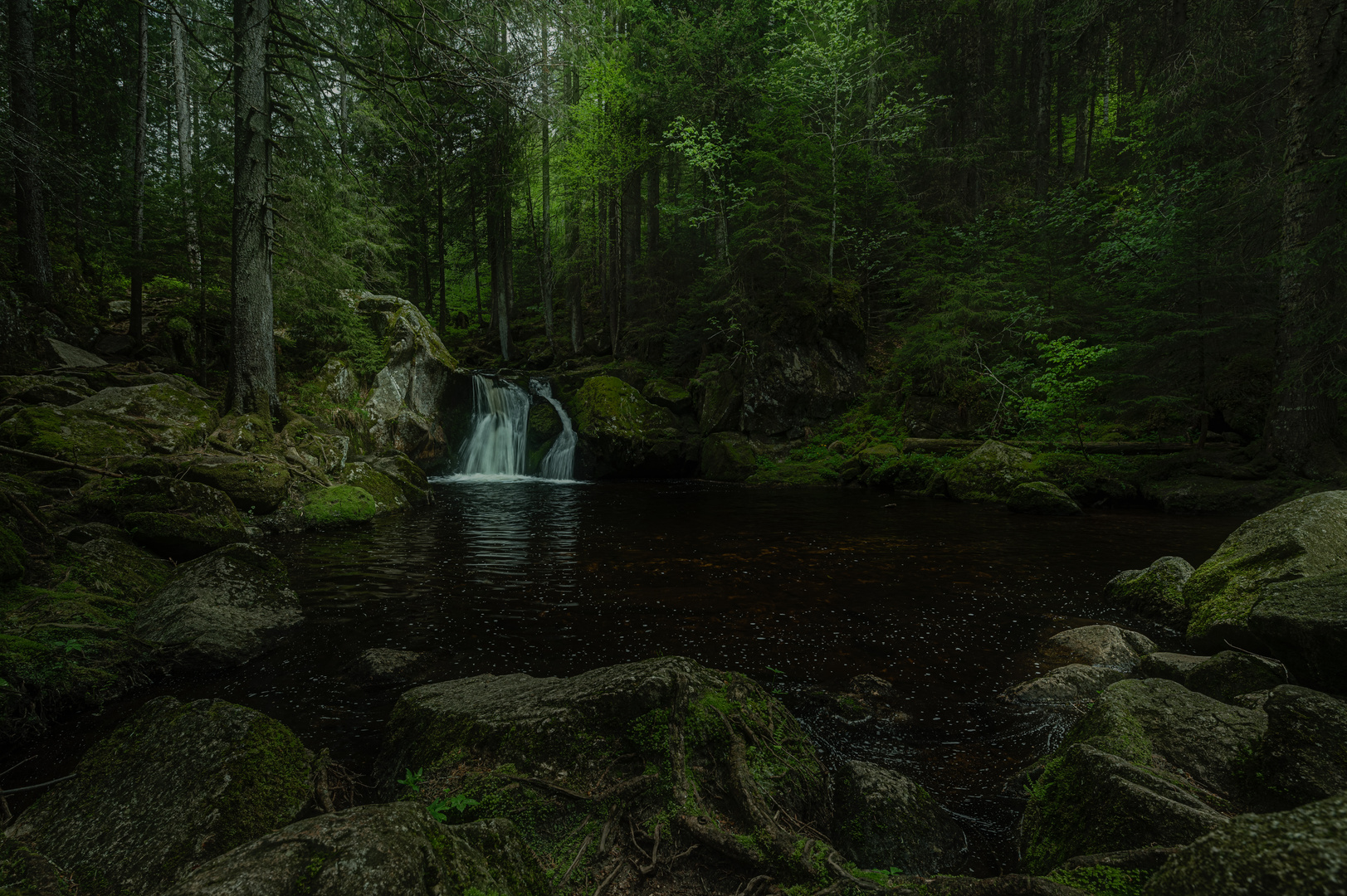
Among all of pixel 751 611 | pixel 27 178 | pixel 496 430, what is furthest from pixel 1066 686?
pixel 27 178

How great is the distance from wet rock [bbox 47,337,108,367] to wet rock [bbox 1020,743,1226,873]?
16183 millimetres

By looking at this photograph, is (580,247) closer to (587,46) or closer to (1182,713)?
(587,46)

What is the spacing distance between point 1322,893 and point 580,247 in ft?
91.9

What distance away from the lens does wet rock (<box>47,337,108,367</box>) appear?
1095 cm

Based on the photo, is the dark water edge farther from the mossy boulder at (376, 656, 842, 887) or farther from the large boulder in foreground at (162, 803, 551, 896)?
the large boulder in foreground at (162, 803, 551, 896)

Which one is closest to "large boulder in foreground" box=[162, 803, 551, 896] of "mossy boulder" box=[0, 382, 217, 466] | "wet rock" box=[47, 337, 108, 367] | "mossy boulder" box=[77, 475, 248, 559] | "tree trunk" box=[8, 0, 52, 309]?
"mossy boulder" box=[77, 475, 248, 559]

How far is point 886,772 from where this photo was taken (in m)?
3.25

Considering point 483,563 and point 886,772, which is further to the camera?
point 483,563

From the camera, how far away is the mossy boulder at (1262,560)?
15.4 feet

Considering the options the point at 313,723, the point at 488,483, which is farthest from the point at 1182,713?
the point at 488,483

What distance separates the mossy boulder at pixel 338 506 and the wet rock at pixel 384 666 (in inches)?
245

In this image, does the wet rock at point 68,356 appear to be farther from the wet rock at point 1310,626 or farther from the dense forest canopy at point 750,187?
the wet rock at point 1310,626

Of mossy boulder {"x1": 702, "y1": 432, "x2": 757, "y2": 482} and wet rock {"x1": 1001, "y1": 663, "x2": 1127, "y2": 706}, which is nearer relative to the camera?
wet rock {"x1": 1001, "y1": 663, "x2": 1127, "y2": 706}

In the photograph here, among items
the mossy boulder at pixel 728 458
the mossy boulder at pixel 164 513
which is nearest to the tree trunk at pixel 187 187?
the mossy boulder at pixel 164 513
